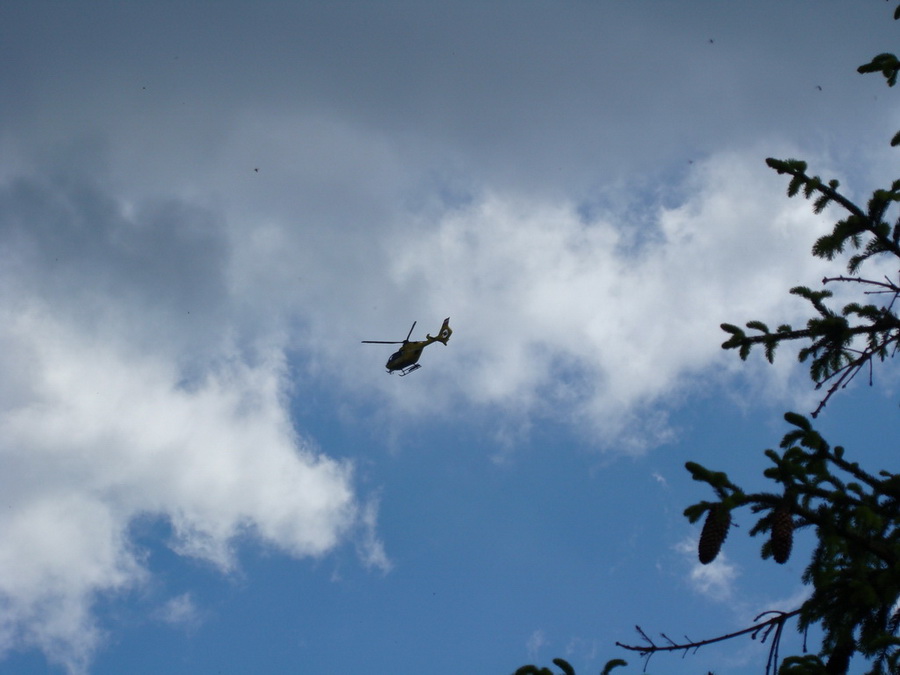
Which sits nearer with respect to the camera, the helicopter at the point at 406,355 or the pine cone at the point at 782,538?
the pine cone at the point at 782,538

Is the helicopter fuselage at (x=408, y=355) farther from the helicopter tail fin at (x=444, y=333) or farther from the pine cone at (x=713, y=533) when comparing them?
the pine cone at (x=713, y=533)

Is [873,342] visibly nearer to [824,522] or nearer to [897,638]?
[824,522]

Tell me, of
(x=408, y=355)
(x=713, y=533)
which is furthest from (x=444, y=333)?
(x=713, y=533)

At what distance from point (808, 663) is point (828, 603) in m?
0.58

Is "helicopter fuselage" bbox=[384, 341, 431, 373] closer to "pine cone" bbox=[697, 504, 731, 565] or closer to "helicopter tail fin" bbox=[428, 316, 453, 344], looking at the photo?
"helicopter tail fin" bbox=[428, 316, 453, 344]

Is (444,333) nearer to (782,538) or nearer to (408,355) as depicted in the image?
(408,355)

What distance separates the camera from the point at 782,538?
5.48m

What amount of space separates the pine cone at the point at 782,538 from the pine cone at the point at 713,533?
0.31 meters

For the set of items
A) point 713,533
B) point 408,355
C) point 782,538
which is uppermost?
point 408,355

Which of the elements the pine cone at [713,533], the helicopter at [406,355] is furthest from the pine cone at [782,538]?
the helicopter at [406,355]

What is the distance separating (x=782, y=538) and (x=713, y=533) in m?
0.45

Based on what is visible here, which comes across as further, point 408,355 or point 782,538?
point 408,355

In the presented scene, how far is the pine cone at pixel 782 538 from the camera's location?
5.48 meters

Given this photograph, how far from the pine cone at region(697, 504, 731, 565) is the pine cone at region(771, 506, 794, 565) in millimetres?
310
